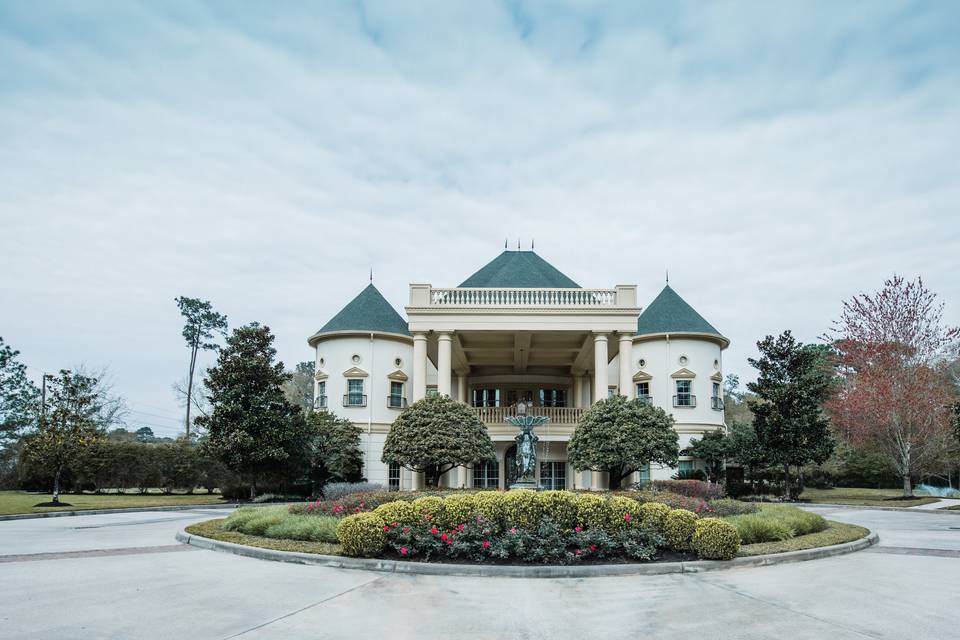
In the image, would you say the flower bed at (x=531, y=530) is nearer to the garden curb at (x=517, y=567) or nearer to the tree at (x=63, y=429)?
the garden curb at (x=517, y=567)

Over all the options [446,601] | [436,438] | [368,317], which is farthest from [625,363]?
[446,601]

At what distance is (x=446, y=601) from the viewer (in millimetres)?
8219

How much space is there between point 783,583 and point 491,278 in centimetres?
2477

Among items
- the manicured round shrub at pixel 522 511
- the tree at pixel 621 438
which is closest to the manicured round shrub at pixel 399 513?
the manicured round shrub at pixel 522 511

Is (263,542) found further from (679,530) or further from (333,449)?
(333,449)

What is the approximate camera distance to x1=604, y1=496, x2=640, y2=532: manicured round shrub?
11547 mm

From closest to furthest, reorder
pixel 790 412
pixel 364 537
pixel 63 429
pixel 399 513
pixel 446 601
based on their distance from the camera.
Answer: pixel 446 601 → pixel 364 537 → pixel 399 513 → pixel 63 429 → pixel 790 412

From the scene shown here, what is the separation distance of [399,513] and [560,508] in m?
2.68

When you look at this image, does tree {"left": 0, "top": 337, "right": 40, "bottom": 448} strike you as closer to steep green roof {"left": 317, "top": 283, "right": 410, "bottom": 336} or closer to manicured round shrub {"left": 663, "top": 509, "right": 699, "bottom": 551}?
steep green roof {"left": 317, "top": 283, "right": 410, "bottom": 336}

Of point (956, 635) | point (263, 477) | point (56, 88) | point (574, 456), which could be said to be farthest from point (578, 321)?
point (956, 635)

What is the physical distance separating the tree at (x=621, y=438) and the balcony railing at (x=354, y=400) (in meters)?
12.2

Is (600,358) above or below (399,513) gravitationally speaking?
above

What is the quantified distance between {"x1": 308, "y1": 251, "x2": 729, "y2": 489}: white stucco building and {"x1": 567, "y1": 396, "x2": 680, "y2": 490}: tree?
2.30 meters

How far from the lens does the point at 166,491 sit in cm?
3788
